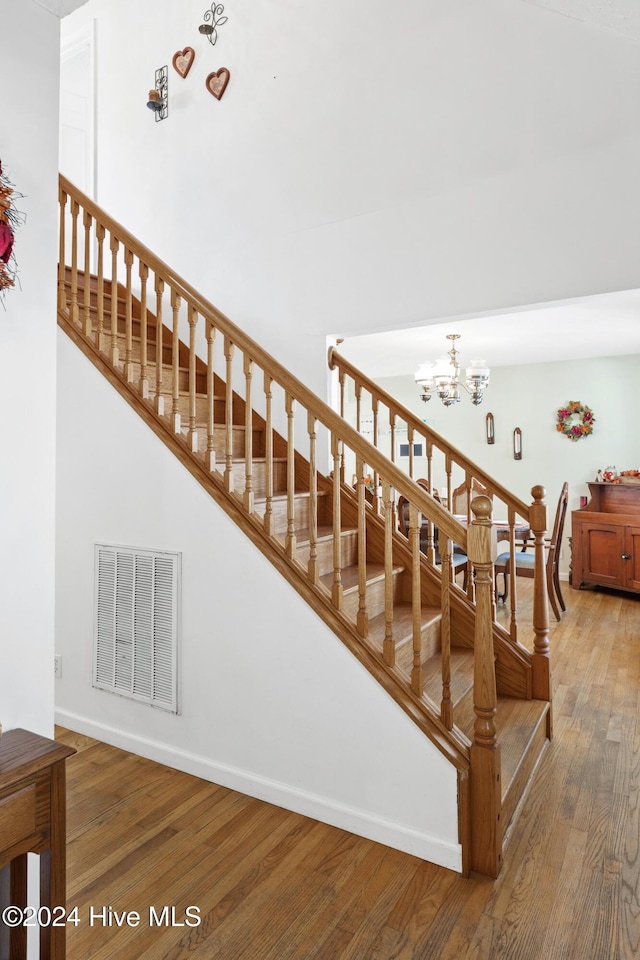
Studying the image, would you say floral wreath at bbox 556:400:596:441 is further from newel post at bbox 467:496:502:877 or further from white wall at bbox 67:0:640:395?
newel post at bbox 467:496:502:877

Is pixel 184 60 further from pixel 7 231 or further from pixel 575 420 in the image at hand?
pixel 575 420

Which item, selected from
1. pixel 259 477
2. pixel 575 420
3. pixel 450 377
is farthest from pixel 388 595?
pixel 575 420

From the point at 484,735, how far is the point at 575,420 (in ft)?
18.1

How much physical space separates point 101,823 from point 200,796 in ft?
1.32

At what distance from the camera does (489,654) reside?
2.00 meters

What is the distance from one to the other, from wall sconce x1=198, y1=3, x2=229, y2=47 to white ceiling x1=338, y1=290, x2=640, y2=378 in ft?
7.41

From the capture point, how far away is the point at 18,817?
1.12 m

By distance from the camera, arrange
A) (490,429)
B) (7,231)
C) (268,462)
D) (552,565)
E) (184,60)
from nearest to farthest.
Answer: (7,231) < (268,462) < (184,60) < (552,565) < (490,429)

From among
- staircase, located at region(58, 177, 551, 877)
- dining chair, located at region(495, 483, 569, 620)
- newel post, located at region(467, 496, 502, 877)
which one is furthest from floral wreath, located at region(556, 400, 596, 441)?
newel post, located at region(467, 496, 502, 877)

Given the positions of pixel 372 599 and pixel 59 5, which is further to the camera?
pixel 372 599

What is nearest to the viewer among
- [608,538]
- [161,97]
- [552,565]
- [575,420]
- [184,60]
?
[184,60]

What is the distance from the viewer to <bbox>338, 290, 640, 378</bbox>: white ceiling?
14.5 feet

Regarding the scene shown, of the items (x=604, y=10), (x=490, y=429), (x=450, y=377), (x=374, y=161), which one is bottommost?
(x=490, y=429)

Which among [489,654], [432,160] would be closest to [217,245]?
[432,160]
